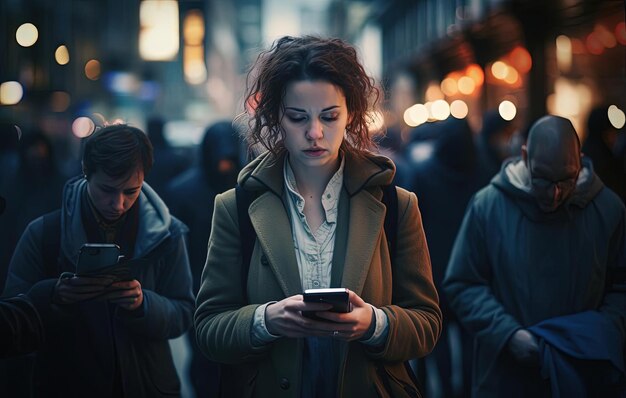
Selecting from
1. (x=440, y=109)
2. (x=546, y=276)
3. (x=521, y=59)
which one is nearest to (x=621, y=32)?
(x=546, y=276)

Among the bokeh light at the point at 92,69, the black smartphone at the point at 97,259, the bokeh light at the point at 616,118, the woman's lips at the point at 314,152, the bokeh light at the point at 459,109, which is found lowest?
the black smartphone at the point at 97,259

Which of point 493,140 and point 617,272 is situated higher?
point 493,140

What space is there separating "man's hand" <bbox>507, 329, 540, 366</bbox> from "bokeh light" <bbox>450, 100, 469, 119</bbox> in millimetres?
16479

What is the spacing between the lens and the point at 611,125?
6699mm

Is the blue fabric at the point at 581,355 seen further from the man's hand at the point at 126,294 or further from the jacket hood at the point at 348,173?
the man's hand at the point at 126,294

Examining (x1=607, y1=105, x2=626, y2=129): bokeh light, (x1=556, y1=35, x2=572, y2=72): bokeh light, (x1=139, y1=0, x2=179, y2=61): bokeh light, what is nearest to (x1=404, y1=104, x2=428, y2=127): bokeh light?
(x1=139, y1=0, x2=179, y2=61): bokeh light

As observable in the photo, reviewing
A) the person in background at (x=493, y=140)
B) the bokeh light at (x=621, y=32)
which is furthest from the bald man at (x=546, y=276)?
the bokeh light at (x=621, y=32)

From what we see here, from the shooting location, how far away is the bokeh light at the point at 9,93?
13.7ft

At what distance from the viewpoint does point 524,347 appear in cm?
383

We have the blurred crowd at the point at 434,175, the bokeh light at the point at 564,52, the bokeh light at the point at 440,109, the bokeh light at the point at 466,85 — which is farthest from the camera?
the bokeh light at the point at 440,109

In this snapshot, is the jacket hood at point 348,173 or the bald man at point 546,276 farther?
the bald man at point 546,276

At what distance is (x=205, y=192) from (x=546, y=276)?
278 cm

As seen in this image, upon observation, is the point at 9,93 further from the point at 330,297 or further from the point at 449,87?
the point at 449,87

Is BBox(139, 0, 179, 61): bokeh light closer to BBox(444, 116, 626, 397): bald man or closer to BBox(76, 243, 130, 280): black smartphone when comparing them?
BBox(444, 116, 626, 397): bald man
